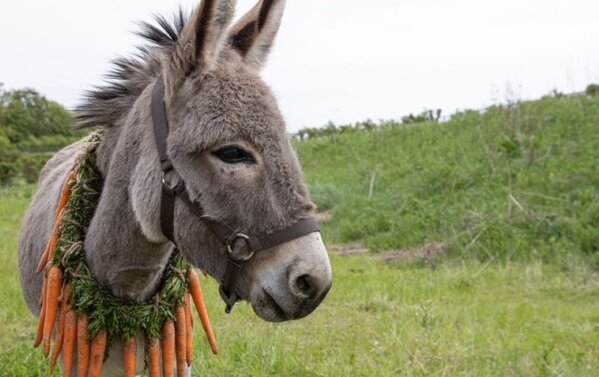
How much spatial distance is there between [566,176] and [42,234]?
942 centimetres

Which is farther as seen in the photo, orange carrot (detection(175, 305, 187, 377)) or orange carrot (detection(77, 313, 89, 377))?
orange carrot (detection(175, 305, 187, 377))

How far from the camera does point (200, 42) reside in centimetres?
218

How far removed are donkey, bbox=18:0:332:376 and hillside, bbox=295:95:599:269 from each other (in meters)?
6.97

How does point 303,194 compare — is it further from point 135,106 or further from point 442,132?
point 442,132

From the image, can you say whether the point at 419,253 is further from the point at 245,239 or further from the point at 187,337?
the point at 245,239

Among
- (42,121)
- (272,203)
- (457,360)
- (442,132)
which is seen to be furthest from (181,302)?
(42,121)

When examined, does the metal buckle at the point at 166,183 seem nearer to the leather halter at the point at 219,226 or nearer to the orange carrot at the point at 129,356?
the leather halter at the point at 219,226

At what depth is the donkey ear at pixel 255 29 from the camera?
2511 millimetres

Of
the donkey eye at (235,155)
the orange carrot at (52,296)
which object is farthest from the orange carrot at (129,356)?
the donkey eye at (235,155)

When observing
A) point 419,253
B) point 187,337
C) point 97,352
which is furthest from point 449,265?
point 97,352

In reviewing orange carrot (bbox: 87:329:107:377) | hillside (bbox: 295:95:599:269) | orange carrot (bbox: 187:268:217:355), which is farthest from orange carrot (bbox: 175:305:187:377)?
hillside (bbox: 295:95:599:269)

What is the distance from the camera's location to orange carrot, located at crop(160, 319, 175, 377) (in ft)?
9.33

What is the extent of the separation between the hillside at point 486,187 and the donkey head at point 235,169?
7067 millimetres

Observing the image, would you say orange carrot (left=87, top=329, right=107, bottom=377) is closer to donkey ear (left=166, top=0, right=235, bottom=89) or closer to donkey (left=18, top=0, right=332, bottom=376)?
donkey (left=18, top=0, right=332, bottom=376)
